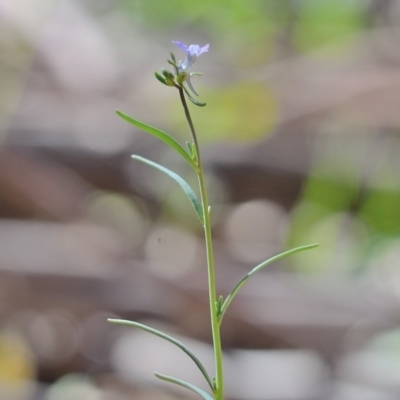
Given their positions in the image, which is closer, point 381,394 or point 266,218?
point 381,394

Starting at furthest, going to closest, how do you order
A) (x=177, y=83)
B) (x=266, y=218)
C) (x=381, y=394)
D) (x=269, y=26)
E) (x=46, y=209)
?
(x=269, y=26) → (x=266, y=218) → (x=46, y=209) → (x=381, y=394) → (x=177, y=83)

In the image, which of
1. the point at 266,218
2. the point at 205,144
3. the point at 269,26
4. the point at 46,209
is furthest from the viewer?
the point at 269,26

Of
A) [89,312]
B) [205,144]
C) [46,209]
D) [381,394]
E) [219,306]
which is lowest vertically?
[219,306]

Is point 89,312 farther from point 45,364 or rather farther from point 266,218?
point 266,218

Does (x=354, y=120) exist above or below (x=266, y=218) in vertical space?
above

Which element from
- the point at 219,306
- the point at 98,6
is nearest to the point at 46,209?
the point at 98,6

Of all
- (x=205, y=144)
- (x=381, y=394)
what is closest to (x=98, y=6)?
(x=205, y=144)
